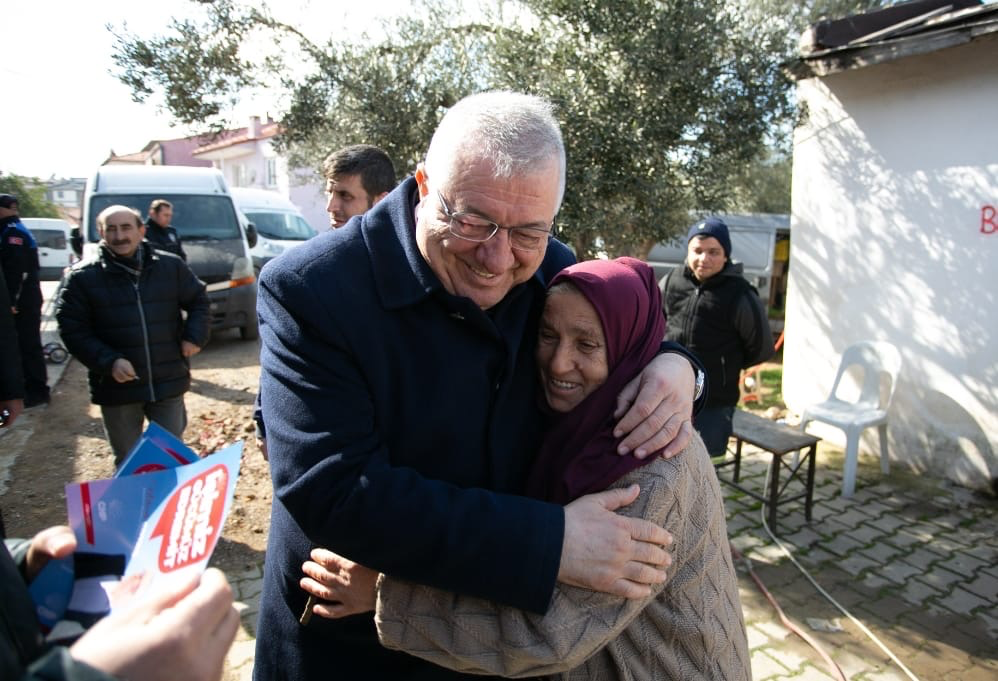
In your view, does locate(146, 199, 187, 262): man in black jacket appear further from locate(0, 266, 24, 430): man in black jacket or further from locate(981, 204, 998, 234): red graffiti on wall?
locate(981, 204, 998, 234): red graffiti on wall

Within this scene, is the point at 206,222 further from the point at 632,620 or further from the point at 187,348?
the point at 632,620

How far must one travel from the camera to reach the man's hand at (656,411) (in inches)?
55.2

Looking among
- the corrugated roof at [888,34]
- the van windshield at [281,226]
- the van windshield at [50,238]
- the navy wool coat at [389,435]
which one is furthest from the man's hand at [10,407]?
the van windshield at [50,238]

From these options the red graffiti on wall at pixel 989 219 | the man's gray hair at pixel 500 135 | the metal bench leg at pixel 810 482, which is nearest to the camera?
the man's gray hair at pixel 500 135

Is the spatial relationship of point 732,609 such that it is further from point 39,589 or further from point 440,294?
point 39,589

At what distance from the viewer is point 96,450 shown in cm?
618

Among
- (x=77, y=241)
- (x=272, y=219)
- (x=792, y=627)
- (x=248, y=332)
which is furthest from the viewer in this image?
(x=272, y=219)

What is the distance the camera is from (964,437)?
220 inches

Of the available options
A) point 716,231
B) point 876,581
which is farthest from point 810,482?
point 716,231

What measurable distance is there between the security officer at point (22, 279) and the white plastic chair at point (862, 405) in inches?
252

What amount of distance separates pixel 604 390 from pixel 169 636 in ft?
3.15

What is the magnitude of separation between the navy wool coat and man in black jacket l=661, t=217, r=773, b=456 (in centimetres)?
341

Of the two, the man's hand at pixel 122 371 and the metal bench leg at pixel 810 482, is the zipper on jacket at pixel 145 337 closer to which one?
the man's hand at pixel 122 371

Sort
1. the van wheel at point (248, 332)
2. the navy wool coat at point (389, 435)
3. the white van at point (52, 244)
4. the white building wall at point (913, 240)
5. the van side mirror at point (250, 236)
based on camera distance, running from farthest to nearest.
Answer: the white van at point (52, 244), the van wheel at point (248, 332), the van side mirror at point (250, 236), the white building wall at point (913, 240), the navy wool coat at point (389, 435)
